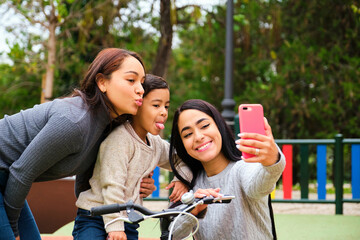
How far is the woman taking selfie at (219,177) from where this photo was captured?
2367 mm

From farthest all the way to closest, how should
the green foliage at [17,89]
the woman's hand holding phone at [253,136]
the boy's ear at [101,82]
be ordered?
1. the green foliage at [17,89]
2. the boy's ear at [101,82]
3. the woman's hand holding phone at [253,136]

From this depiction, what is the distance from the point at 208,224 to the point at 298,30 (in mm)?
13584

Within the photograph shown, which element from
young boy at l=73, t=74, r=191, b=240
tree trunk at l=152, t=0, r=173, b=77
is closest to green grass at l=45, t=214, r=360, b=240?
young boy at l=73, t=74, r=191, b=240

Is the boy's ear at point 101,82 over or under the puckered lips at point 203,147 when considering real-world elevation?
over

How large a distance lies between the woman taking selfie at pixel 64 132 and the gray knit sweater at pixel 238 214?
1.30 feet

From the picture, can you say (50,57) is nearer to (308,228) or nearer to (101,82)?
(308,228)

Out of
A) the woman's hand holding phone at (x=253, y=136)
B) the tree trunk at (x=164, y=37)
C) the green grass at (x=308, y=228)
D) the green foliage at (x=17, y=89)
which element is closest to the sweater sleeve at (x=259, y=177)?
the woman's hand holding phone at (x=253, y=136)

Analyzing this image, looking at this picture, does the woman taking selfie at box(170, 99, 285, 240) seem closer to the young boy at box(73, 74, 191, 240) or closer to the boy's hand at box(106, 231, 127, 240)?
the young boy at box(73, 74, 191, 240)

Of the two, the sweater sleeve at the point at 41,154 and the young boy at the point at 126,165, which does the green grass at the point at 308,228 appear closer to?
the young boy at the point at 126,165

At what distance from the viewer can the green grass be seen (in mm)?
4897

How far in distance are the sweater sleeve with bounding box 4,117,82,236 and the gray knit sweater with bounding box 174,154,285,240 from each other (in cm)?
73

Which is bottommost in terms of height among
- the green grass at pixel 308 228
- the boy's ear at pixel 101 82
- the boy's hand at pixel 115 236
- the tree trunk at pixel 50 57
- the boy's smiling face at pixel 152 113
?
the green grass at pixel 308 228

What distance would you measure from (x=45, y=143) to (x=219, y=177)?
3.37 feet

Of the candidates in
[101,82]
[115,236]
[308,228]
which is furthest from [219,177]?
[308,228]
